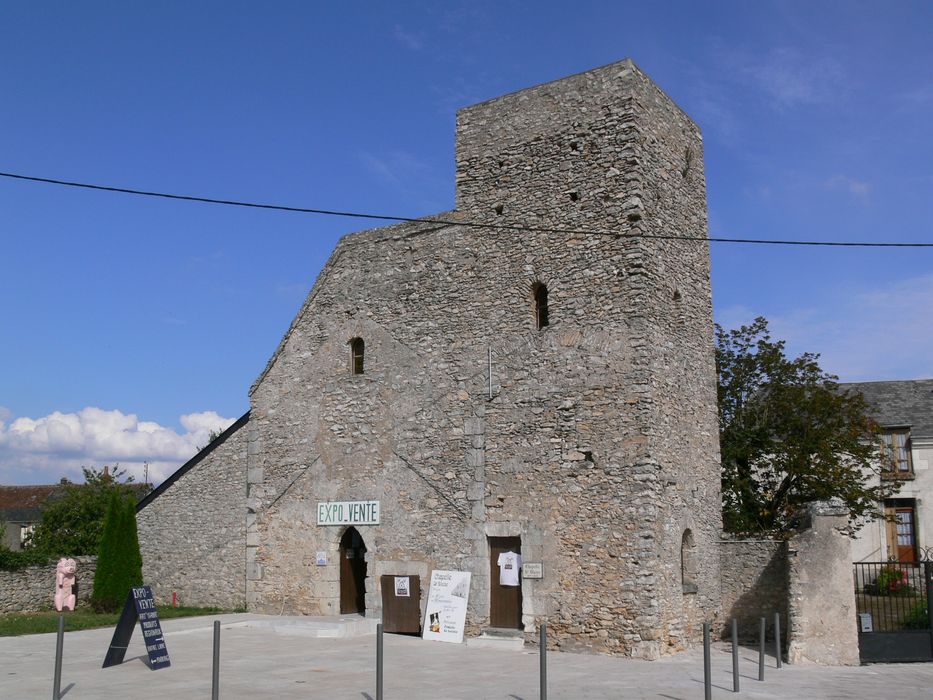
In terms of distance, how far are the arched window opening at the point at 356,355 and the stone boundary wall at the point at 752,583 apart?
812 centimetres

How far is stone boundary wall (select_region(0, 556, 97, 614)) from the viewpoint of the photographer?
1991 centimetres

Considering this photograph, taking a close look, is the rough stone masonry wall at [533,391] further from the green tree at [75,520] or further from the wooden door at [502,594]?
the green tree at [75,520]

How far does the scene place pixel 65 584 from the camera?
2027cm

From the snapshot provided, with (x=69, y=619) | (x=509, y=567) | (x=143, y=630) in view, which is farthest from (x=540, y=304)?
(x=69, y=619)

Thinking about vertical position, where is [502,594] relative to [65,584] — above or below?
above

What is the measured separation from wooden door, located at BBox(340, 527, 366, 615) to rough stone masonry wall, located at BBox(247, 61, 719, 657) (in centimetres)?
42

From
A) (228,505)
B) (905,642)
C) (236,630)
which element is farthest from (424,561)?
(905,642)

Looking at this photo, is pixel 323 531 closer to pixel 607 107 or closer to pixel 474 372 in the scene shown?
pixel 474 372

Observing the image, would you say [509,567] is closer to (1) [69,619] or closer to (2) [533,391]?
(2) [533,391]

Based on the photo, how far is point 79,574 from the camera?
21.1m

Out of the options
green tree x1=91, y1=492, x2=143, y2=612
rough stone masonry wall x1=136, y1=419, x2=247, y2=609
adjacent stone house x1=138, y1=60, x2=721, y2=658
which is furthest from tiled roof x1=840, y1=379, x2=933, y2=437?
green tree x1=91, y1=492, x2=143, y2=612

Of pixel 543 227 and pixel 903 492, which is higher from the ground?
pixel 543 227

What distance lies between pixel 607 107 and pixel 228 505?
1176 cm

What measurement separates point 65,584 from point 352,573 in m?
7.15
